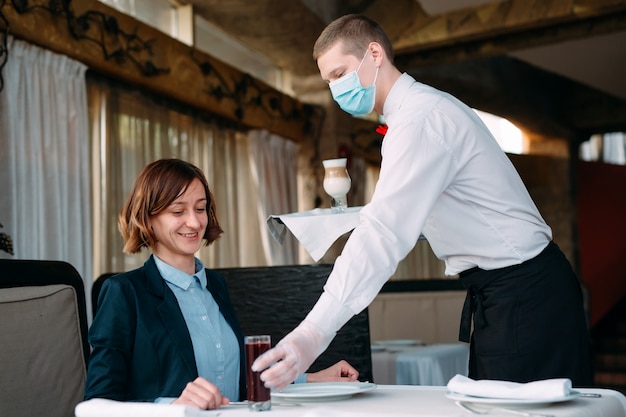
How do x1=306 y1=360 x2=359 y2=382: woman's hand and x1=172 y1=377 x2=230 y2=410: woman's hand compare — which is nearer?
x1=172 y1=377 x2=230 y2=410: woman's hand

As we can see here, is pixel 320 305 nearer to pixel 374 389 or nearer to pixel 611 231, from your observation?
pixel 374 389

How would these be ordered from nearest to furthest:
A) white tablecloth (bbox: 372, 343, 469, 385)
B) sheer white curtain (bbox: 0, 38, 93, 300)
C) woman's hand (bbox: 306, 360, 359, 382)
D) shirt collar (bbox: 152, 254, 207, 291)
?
woman's hand (bbox: 306, 360, 359, 382) → shirt collar (bbox: 152, 254, 207, 291) → white tablecloth (bbox: 372, 343, 469, 385) → sheer white curtain (bbox: 0, 38, 93, 300)

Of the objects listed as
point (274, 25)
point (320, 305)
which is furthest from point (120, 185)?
point (320, 305)

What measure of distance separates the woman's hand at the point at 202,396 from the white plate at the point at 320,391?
0.33ft

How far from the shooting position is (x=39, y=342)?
2.07 metres

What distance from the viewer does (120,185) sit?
5.50 metres

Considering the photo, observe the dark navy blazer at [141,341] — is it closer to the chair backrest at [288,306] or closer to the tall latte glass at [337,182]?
the tall latte glass at [337,182]

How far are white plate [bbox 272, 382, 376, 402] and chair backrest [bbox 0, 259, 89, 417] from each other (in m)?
0.86

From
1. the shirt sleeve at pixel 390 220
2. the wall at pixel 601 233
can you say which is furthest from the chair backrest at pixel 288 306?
the wall at pixel 601 233

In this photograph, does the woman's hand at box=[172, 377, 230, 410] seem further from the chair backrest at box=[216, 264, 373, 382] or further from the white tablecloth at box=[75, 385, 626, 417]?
the chair backrest at box=[216, 264, 373, 382]

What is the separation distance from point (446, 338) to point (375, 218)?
3517 millimetres

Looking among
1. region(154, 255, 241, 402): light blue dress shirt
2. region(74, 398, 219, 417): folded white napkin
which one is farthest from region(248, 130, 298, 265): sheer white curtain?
region(74, 398, 219, 417): folded white napkin

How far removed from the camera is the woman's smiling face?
Result: 1.88 meters

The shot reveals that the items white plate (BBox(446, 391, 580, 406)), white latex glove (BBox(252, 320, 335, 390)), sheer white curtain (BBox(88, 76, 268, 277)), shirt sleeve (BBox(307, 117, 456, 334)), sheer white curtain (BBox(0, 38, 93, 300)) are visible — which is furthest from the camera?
sheer white curtain (BBox(88, 76, 268, 277))
